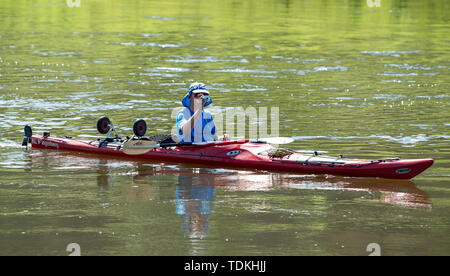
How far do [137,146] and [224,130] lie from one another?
417 centimetres

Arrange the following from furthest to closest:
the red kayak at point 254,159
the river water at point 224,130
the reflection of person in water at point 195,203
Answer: the red kayak at point 254,159 → the reflection of person in water at point 195,203 → the river water at point 224,130

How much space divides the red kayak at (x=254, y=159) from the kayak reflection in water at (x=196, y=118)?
0.21m

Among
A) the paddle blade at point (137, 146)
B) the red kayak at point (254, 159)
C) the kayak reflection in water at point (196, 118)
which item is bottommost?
the red kayak at point (254, 159)

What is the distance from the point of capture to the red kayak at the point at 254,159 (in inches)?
512

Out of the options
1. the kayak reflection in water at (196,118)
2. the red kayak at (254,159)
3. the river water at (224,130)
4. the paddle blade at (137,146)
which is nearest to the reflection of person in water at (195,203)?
the river water at (224,130)

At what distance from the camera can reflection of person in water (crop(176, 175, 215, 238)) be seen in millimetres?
10562

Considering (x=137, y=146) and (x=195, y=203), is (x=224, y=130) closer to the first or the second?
(x=137, y=146)

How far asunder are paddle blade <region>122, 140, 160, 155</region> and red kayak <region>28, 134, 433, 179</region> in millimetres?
153

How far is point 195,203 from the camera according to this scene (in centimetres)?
1186

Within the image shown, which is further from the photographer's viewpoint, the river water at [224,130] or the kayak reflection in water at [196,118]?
the kayak reflection in water at [196,118]

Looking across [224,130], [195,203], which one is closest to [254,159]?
[195,203]

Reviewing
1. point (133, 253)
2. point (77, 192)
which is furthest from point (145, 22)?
point (133, 253)

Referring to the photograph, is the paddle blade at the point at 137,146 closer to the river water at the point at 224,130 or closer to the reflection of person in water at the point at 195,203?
the river water at the point at 224,130

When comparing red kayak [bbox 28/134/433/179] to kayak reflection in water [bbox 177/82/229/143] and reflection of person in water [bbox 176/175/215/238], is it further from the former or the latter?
reflection of person in water [bbox 176/175/215/238]
